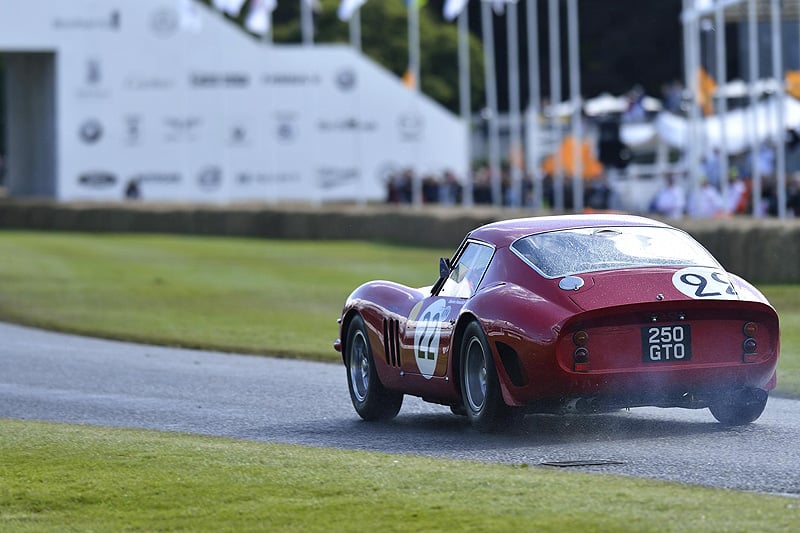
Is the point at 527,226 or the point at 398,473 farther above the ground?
the point at 527,226

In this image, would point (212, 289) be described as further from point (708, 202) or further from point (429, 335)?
point (429, 335)

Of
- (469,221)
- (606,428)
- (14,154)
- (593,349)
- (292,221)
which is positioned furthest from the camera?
(14,154)

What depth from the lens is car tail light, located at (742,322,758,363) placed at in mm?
9180

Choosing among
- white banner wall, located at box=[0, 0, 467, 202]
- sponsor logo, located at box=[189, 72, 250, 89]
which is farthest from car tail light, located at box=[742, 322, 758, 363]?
sponsor logo, located at box=[189, 72, 250, 89]

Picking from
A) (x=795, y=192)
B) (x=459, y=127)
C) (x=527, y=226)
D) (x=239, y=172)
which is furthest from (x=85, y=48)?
(x=527, y=226)

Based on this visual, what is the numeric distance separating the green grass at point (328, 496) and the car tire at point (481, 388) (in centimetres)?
97

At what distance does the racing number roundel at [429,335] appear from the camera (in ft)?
32.8

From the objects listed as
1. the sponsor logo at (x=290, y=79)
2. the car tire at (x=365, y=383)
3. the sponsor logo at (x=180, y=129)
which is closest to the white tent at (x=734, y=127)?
the sponsor logo at (x=290, y=79)

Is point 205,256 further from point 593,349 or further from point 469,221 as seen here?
point 593,349

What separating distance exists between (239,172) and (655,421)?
48615mm

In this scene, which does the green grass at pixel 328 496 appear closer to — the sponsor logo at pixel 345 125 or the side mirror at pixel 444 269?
the side mirror at pixel 444 269

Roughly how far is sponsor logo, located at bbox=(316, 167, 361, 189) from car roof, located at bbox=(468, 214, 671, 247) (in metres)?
48.4

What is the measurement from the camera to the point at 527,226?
33.2ft

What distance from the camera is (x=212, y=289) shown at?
26781mm
